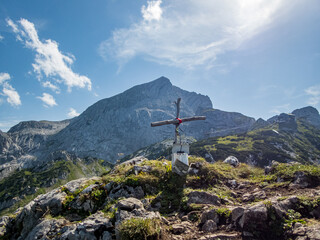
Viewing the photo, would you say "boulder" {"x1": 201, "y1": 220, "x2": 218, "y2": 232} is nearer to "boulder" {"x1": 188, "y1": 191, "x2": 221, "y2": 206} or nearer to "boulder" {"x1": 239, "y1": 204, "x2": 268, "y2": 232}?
"boulder" {"x1": 239, "y1": 204, "x2": 268, "y2": 232}

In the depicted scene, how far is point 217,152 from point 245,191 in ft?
414

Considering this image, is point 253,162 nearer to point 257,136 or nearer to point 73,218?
point 257,136

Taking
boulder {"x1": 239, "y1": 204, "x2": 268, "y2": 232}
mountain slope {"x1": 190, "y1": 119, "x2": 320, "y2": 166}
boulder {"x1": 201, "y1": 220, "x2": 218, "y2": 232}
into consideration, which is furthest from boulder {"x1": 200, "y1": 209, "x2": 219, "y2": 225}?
mountain slope {"x1": 190, "y1": 119, "x2": 320, "y2": 166}

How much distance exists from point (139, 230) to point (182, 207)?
3737 mm

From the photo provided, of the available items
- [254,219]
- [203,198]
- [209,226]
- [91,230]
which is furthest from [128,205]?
[254,219]

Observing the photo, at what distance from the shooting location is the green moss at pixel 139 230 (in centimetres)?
563

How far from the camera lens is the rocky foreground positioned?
6.08 metres

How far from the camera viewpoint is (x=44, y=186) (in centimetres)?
14750

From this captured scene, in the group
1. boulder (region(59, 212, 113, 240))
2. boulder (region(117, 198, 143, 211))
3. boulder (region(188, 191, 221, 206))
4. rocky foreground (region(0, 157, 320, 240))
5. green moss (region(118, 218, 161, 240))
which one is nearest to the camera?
green moss (region(118, 218, 161, 240))

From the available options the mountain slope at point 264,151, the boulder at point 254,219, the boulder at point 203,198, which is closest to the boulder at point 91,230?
the boulder at point 203,198

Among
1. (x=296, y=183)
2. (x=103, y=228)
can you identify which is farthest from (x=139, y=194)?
(x=296, y=183)

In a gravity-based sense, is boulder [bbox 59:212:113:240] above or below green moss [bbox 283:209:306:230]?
below

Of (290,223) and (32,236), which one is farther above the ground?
(290,223)

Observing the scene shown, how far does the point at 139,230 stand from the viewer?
18.5ft
